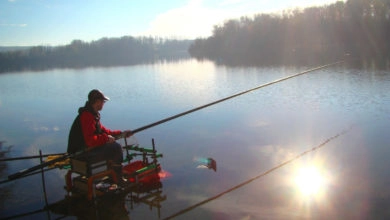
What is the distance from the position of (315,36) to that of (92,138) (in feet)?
238

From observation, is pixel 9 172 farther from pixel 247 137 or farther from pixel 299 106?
pixel 299 106

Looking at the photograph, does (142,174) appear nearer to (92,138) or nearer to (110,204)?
(110,204)

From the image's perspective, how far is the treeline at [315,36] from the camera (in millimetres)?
50594

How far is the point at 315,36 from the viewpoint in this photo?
71.5 metres

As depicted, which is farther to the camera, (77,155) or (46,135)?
(46,135)

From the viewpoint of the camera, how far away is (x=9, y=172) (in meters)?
9.48

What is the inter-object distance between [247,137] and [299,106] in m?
5.52

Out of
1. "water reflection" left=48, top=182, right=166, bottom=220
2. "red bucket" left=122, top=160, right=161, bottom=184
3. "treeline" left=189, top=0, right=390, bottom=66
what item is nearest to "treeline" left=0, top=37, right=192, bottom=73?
"treeline" left=189, top=0, right=390, bottom=66

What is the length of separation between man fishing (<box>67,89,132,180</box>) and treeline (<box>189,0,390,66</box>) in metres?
37.9

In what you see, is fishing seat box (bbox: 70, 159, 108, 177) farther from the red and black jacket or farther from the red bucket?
the red bucket

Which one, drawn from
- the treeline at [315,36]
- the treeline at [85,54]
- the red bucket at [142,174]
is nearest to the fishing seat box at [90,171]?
the red bucket at [142,174]

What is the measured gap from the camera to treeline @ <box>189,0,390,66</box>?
50594mm

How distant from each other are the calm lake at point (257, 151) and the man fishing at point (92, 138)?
113cm

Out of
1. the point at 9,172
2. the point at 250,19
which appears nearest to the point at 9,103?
the point at 9,172
